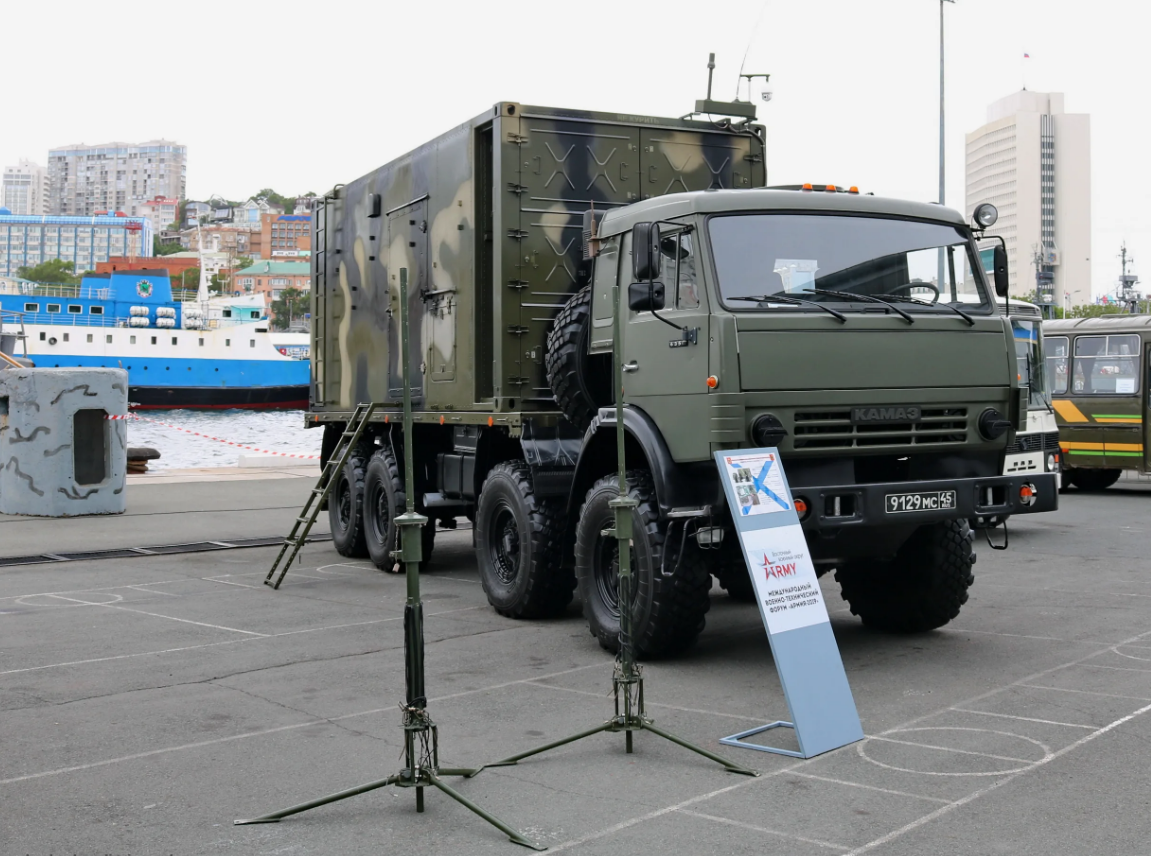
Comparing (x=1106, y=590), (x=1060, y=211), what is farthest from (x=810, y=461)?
(x=1060, y=211)

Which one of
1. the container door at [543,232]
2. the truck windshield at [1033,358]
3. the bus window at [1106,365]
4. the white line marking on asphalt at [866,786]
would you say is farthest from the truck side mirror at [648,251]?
the bus window at [1106,365]

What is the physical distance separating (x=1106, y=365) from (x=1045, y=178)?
14134 centimetres

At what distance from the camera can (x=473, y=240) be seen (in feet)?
33.7

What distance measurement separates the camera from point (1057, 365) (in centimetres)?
2289

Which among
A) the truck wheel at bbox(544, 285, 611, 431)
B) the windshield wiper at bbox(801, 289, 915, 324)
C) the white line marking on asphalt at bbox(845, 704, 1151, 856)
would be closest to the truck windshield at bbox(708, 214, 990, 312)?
the windshield wiper at bbox(801, 289, 915, 324)

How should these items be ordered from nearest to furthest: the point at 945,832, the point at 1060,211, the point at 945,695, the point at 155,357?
the point at 945,832 < the point at 945,695 < the point at 155,357 < the point at 1060,211

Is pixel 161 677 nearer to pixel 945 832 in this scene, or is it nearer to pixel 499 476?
pixel 499 476

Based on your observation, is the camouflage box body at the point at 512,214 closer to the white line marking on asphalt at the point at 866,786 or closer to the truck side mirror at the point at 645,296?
the truck side mirror at the point at 645,296

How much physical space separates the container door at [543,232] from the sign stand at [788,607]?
349 cm

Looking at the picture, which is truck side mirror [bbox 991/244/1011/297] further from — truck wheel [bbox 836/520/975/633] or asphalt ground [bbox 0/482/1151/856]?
asphalt ground [bbox 0/482/1151/856]

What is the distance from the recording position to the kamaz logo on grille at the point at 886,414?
25.2 feet

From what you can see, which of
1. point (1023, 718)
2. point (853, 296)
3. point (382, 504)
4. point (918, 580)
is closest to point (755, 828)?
point (1023, 718)

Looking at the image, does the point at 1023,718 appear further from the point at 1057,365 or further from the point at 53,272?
the point at 53,272

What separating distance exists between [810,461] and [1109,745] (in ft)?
8.06
